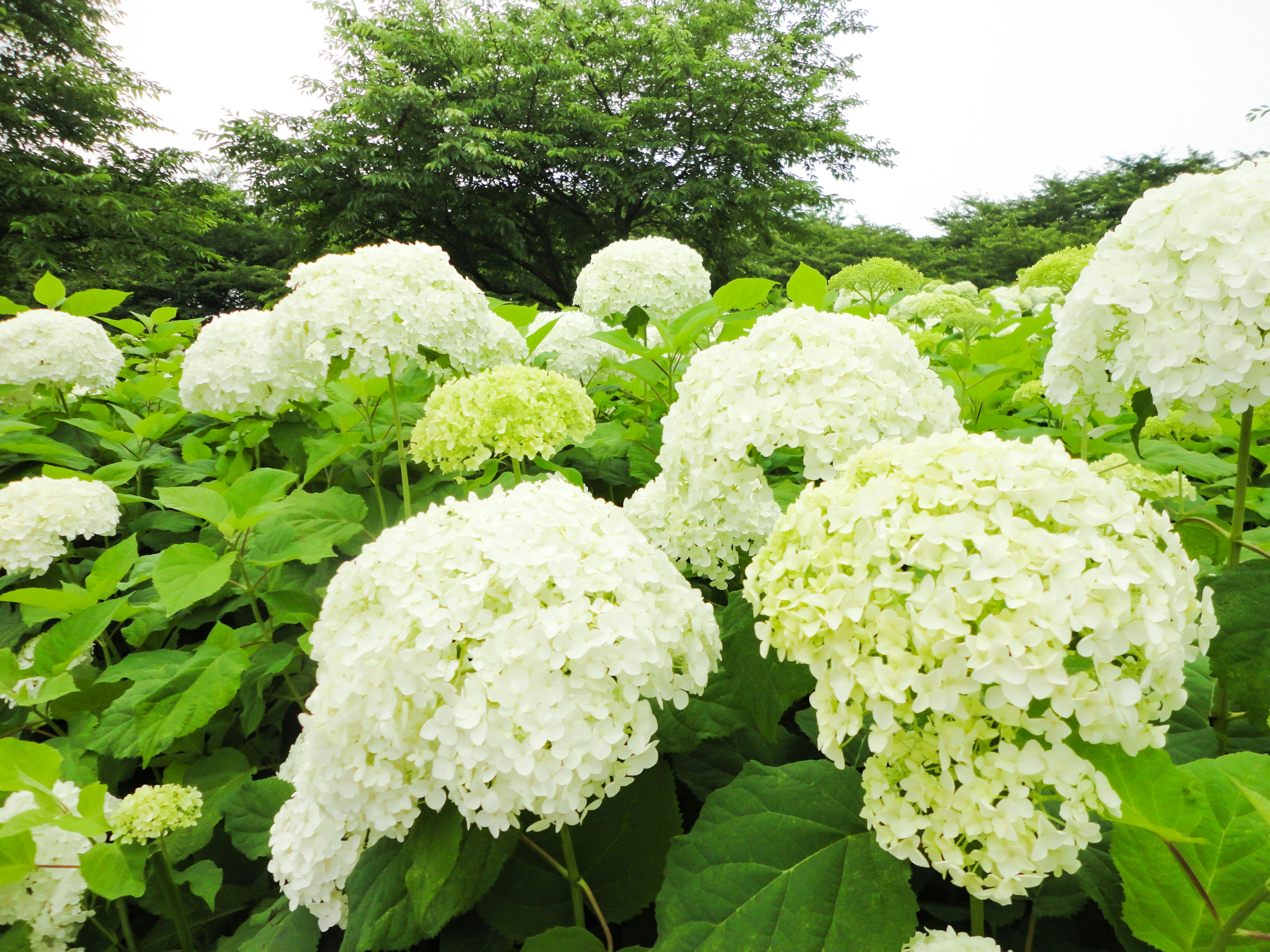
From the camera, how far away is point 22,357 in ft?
10.6

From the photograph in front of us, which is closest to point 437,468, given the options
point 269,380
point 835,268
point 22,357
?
point 269,380

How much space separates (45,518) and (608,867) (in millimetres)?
2442

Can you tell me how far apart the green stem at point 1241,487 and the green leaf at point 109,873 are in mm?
2298

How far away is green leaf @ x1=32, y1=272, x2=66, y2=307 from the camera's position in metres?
3.72

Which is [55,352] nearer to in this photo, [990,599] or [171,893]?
[171,893]

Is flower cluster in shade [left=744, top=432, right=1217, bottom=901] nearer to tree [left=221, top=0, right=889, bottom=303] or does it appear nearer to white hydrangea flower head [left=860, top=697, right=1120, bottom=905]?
white hydrangea flower head [left=860, top=697, right=1120, bottom=905]

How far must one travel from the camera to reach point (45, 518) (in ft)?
7.67

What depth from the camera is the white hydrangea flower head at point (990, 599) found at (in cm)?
78

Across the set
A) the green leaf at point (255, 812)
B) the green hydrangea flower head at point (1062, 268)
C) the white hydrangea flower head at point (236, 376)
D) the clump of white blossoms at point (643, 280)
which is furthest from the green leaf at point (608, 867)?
the green hydrangea flower head at point (1062, 268)

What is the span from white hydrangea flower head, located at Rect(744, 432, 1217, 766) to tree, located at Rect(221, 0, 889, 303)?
2232cm

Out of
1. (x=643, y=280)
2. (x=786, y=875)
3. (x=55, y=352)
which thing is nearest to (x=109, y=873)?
(x=786, y=875)

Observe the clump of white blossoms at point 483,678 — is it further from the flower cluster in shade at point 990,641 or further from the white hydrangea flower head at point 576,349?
the white hydrangea flower head at point 576,349

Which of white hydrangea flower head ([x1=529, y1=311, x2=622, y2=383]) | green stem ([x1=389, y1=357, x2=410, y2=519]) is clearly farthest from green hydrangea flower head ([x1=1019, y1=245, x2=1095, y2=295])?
green stem ([x1=389, y1=357, x2=410, y2=519])

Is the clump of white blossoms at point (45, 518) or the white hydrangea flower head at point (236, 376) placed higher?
the white hydrangea flower head at point (236, 376)
